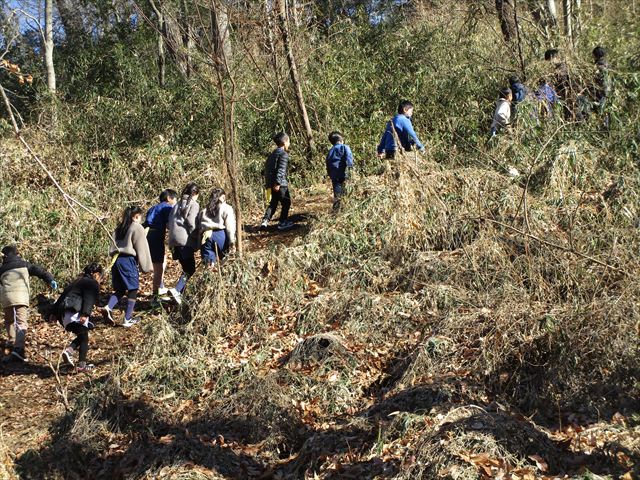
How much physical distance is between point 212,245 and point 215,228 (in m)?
0.24

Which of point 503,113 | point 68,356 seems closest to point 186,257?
point 68,356

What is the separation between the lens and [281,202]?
39.8 feet

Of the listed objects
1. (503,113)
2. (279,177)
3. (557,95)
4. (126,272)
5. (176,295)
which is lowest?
(176,295)

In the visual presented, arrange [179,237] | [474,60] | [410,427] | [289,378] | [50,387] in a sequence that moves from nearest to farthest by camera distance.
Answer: [410,427]
[289,378]
[50,387]
[179,237]
[474,60]

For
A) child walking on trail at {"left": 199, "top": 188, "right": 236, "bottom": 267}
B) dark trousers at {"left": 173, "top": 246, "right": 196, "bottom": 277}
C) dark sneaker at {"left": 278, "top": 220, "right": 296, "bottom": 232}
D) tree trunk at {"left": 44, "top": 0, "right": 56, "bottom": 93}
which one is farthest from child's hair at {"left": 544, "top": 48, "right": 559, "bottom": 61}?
tree trunk at {"left": 44, "top": 0, "right": 56, "bottom": 93}

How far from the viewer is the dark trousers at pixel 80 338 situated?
895 cm

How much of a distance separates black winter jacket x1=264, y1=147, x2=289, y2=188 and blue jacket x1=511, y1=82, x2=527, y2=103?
3889 millimetres

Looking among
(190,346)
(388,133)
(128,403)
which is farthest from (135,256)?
(388,133)

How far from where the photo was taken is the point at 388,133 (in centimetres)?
1134

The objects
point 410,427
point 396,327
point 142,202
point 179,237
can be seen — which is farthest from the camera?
point 142,202

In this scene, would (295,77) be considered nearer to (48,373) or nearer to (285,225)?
(285,225)

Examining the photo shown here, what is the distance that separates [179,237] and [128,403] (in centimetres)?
258

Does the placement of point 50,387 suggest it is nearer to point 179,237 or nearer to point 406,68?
point 179,237

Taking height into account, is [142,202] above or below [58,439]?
above
